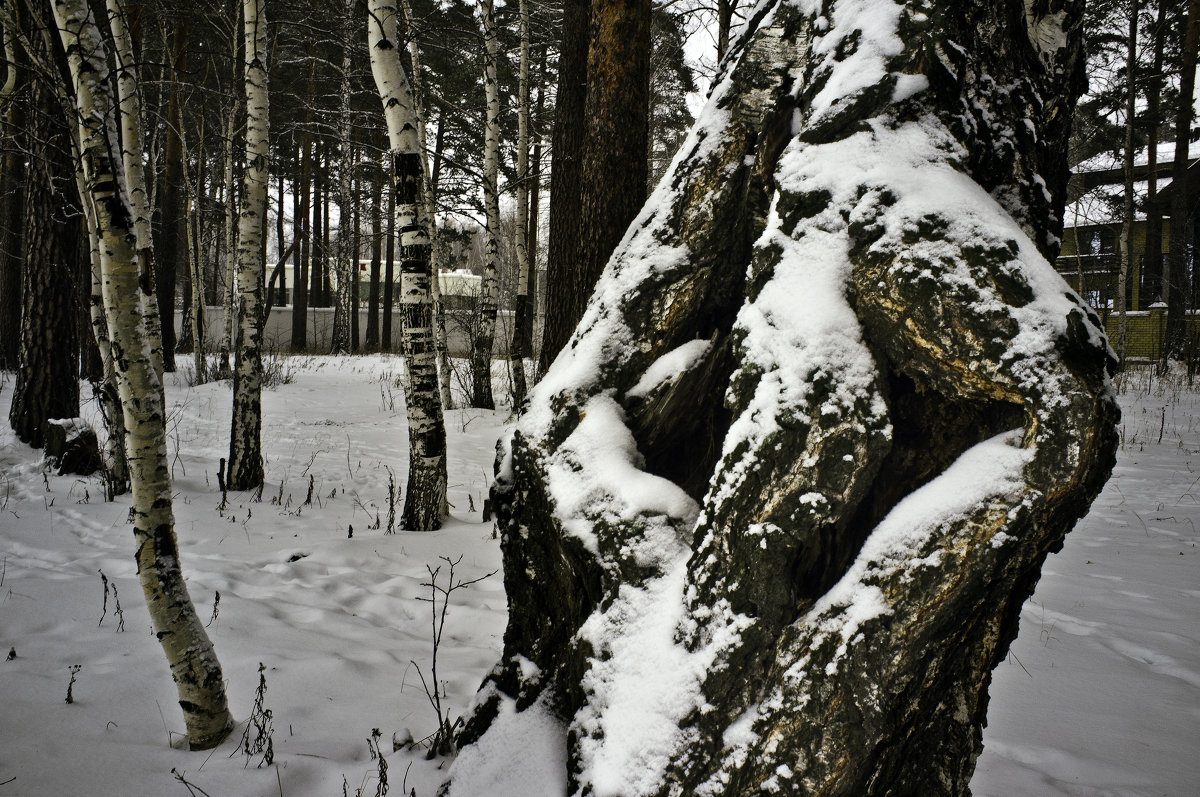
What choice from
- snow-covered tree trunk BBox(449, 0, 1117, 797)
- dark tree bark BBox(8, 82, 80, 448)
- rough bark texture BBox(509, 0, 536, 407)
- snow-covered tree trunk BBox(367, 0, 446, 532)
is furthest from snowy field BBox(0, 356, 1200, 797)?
rough bark texture BBox(509, 0, 536, 407)

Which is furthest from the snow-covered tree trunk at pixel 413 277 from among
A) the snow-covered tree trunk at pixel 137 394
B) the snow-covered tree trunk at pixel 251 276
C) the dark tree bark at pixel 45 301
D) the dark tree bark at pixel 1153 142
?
the dark tree bark at pixel 1153 142

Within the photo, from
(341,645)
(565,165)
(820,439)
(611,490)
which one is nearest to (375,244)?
(565,165)

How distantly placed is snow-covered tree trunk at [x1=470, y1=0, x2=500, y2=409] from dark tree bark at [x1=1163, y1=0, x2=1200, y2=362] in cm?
1422

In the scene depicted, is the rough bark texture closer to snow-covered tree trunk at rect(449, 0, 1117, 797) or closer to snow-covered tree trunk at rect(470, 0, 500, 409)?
snow-covered tree trunk at rect(470, 0, 500, 409)

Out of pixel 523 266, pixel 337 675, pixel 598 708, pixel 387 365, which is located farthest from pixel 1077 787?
pixel 387 365

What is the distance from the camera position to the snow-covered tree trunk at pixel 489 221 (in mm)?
9297

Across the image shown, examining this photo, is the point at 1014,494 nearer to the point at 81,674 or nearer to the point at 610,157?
the point at 610,157

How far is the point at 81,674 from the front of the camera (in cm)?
267

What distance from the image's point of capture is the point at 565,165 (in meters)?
5.38

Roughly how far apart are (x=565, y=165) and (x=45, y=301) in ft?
17.3

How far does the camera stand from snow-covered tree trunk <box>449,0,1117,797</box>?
1.58 metres

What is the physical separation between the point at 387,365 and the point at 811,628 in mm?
15605

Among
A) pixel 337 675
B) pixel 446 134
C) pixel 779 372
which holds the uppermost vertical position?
pixel 446 134

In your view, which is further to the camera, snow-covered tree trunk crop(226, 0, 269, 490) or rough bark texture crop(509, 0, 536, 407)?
rough bark texture crop(509, 0, 536, 407)
